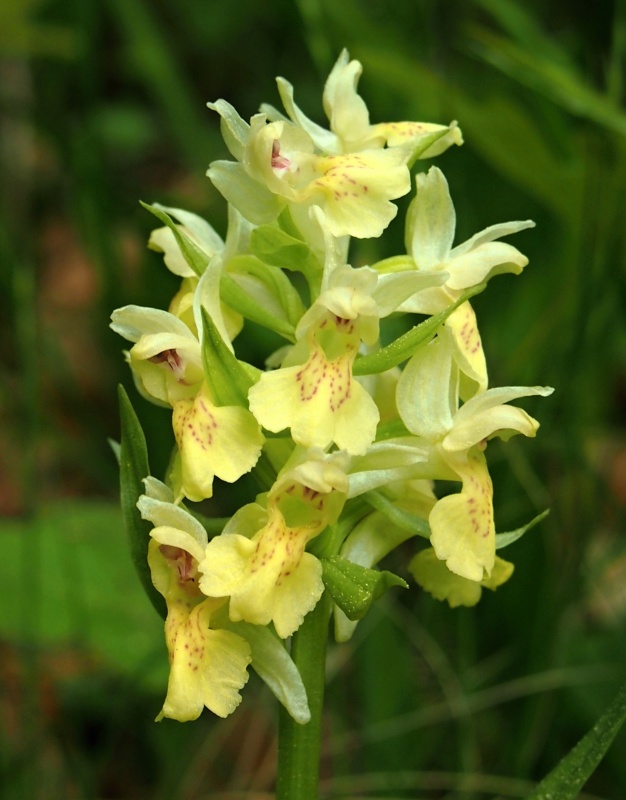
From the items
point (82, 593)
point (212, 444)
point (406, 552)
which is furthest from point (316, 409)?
point (406, 552)

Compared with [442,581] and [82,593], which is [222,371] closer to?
[442,581]

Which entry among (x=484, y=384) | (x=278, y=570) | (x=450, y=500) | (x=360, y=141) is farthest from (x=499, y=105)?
(x=278, y=570)

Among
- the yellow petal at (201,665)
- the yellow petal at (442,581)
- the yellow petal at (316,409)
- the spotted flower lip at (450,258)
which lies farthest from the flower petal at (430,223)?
the yellow petal at (201,665)

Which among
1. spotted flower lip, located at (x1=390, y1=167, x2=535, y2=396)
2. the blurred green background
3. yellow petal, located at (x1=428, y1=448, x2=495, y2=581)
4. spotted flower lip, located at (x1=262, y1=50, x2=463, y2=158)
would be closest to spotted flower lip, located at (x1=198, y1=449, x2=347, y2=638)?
yellow petal, located at (x1=428, y1=448, x2=495, y2=581)

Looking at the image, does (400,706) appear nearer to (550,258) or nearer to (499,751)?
(499,751)

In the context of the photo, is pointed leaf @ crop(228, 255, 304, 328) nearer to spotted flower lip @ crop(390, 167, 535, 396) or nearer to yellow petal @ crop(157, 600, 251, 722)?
spotted flower lip @ crop(390, 167, 535, 396)

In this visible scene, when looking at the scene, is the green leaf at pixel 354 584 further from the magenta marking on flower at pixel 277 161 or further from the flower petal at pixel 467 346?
the magenta marking on flower at pixel 277 161

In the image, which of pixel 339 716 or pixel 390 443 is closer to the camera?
pixel 390 443
